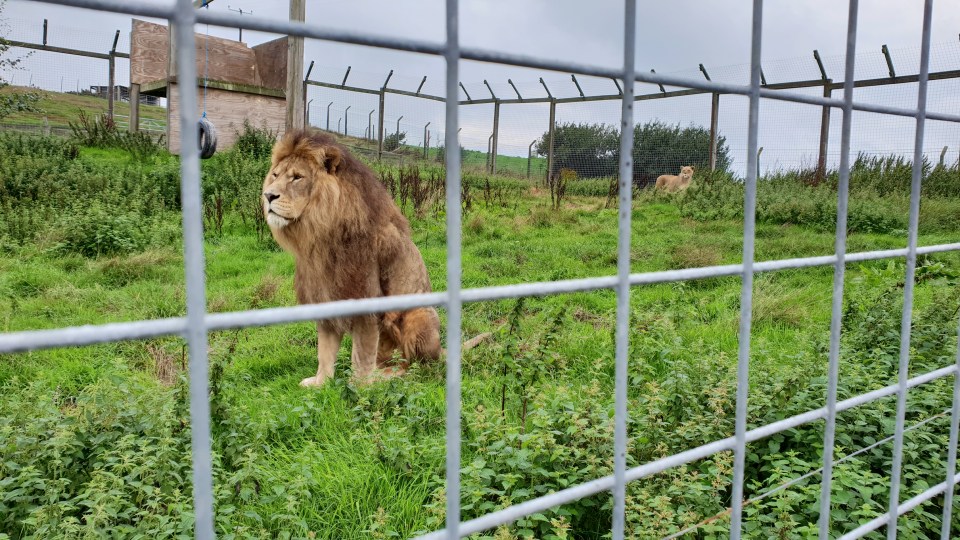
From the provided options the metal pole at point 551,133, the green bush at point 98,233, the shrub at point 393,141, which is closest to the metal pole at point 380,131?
the shrub at point 393,141

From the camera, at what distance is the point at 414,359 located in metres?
4.67

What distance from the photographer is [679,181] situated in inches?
526

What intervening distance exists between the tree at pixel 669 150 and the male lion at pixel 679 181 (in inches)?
16.0

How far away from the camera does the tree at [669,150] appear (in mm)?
13602

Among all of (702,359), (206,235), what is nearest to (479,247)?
(206,235)

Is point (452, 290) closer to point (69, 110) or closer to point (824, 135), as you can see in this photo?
point (824, 135)

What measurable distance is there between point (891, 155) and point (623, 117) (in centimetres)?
1302

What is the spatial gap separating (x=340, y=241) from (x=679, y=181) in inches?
403

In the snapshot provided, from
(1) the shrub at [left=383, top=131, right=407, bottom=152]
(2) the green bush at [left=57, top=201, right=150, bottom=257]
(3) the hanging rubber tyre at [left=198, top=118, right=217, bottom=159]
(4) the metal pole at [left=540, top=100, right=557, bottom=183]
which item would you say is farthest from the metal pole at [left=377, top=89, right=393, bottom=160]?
(3) the hanging rubber tyre at [left=198, top=118, right=217, bottom=159]

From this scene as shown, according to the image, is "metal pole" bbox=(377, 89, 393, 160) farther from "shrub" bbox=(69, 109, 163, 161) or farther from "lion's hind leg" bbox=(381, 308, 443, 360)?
"lion's hind leg" bbox=(381, 308, 443, 360)

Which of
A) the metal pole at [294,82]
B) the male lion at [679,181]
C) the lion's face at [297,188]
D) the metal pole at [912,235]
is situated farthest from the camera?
the male lion at [679,181]

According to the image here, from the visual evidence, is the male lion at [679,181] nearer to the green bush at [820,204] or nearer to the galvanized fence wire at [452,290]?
the green bush at [820,204]

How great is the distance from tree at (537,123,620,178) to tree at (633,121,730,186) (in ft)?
1.91

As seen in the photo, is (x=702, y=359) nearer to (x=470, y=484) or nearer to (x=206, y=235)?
(x=470, y=484)
